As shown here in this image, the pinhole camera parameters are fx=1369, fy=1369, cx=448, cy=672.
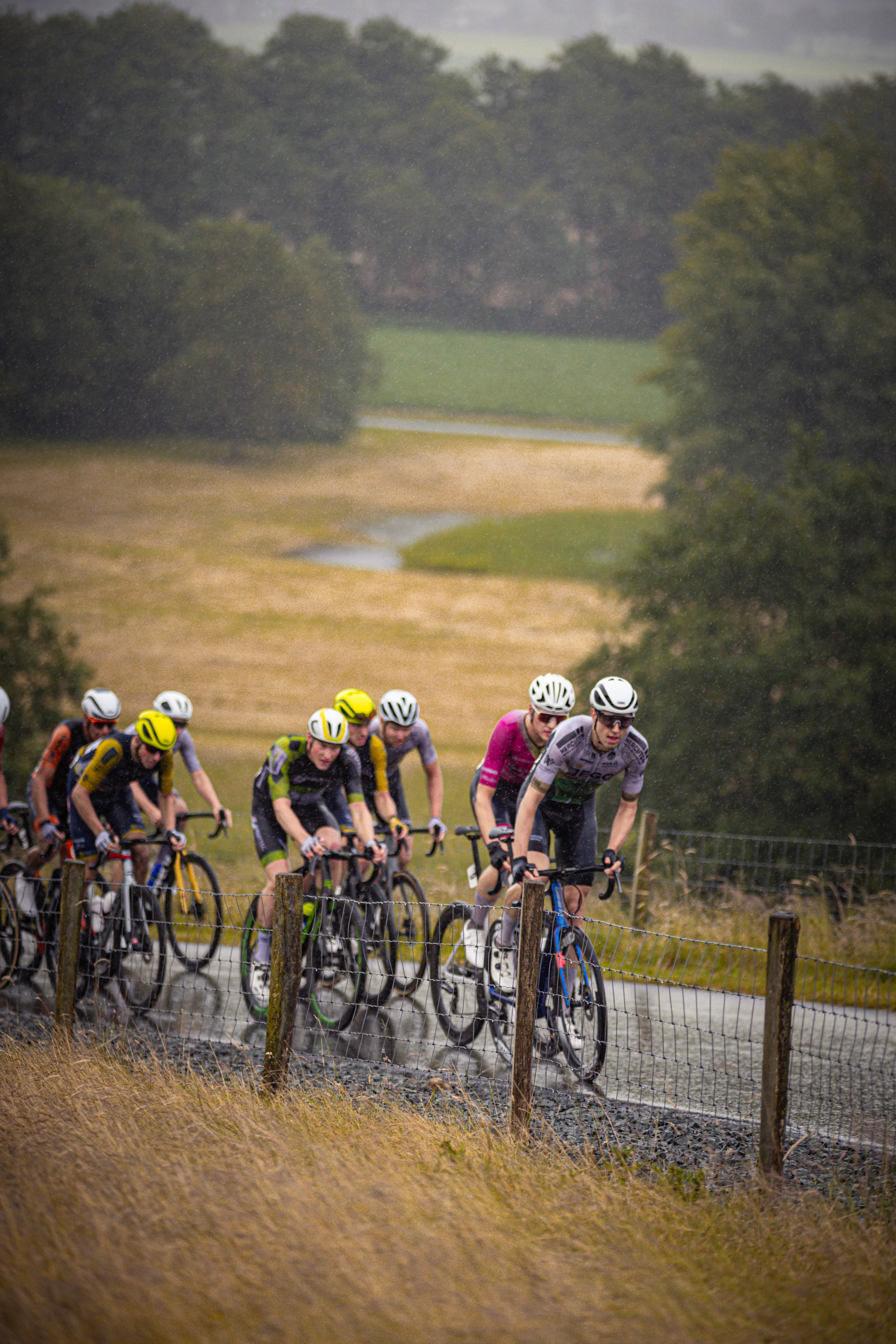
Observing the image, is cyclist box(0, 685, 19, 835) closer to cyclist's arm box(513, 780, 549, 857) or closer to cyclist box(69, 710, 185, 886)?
cyclist box(69, 710, 185, 886)

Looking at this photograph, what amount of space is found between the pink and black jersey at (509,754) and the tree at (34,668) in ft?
63.3

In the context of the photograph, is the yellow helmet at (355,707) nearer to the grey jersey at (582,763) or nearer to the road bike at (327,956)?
the road bike at (327,956)

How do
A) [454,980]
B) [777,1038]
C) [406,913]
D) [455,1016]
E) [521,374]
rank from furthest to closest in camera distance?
[521,374] → [406,913] → [455,1016] → [454,980] → [777,1038]

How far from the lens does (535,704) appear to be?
7.47m

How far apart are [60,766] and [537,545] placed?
35079 mm

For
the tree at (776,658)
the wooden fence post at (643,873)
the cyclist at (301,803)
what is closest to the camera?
the cyclist at (301,803)

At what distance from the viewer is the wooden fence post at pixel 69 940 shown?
6926mm

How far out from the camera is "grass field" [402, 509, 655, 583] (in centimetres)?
4275

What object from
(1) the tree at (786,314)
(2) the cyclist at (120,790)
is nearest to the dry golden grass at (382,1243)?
(2) the cyclist at (120,790)

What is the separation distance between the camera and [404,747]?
9477 mm

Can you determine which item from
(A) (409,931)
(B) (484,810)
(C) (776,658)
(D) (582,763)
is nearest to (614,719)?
(D) (582,763)

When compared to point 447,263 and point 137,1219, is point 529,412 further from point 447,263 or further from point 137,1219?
→ point 137,1219

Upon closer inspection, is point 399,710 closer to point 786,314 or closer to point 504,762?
point 504,762

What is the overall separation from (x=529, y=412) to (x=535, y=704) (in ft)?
133
